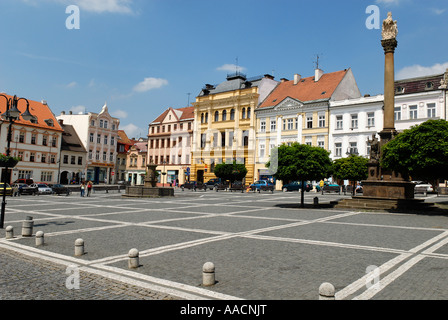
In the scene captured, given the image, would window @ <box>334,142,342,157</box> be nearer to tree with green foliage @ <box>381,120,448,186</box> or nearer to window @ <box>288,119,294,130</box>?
window @ <box>288,119,294,130</box>

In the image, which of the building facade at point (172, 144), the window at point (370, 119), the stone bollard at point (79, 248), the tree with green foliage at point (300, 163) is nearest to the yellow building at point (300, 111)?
the window at point (370, 119)

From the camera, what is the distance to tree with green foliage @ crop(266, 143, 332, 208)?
916 inches

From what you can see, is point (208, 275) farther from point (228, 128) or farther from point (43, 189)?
point (228, 128)

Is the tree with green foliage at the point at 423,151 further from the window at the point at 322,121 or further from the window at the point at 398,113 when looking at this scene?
the window at the point at 322,121

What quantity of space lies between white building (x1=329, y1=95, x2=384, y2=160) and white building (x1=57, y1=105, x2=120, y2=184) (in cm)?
4271

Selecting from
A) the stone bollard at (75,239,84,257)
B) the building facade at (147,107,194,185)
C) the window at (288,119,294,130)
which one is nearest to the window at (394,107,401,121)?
the window at (288,119,294,130)

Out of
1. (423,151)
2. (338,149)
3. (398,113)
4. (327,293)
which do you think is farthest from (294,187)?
(327,293)

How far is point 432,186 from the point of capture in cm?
4028

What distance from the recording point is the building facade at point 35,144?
5319 cm

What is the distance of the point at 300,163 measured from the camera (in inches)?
919

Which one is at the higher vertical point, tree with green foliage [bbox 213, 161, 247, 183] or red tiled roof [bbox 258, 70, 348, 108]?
red tiled roof [bbox 258, 70, 348, 108]

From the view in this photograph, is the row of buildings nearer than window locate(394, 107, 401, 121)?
No

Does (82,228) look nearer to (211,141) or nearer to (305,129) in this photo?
(305,129)
